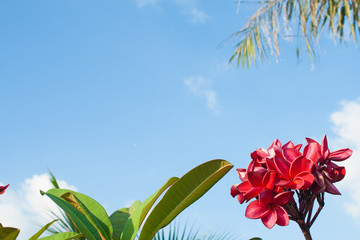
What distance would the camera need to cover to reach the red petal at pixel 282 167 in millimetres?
1096

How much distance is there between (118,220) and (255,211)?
0.79m

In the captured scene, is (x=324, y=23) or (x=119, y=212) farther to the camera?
(x=324, y=23)

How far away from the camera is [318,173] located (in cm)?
110

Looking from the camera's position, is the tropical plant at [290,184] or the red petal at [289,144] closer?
the tropical plant at [290,184]

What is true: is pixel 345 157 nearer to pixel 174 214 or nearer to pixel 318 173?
pixel 318 173

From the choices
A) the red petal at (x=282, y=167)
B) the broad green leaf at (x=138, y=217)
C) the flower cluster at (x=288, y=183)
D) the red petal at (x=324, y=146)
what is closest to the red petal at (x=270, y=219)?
the flower cluster at (x=288, y=183)

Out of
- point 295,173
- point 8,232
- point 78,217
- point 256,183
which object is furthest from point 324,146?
point 8,232

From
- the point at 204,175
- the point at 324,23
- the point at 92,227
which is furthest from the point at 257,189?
the point at 324,23

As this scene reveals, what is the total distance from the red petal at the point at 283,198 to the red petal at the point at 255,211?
0.13ft

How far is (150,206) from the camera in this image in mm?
1541

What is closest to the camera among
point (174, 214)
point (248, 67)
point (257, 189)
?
point (257, 189)

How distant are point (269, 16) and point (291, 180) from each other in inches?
177

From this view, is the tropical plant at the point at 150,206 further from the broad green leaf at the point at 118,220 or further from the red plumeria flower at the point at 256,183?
the red plumeria flower at the point at 256,183

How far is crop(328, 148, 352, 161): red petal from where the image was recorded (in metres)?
1.18
